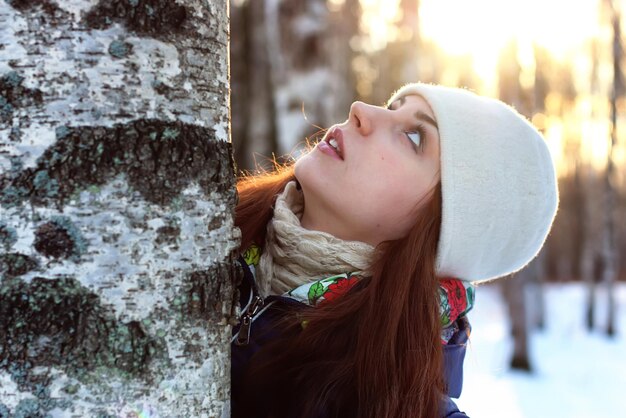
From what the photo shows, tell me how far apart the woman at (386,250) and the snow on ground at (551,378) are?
2.82 metres

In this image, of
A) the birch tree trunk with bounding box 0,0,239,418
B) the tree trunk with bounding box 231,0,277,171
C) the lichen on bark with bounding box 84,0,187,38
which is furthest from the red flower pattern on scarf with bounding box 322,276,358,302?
the tree trunk with bounding box 231,0,277,171

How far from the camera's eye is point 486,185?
1.65 meters

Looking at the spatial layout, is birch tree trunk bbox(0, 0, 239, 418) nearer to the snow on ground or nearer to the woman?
the woman

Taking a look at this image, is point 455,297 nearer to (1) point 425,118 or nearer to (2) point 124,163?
(1) point 425,118

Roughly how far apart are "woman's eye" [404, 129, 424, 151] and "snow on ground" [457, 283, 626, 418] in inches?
116

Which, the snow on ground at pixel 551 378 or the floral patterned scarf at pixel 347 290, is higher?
the floral patterned scarf at pixel 347 290

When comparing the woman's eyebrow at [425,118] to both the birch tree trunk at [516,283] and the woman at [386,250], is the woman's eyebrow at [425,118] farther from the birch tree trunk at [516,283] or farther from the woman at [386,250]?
the birch tree trunk at [516,283]

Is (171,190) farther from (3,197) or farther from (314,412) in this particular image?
(314,412)

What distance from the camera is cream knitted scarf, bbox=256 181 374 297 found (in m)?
1.56

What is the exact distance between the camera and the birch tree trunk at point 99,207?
810mm

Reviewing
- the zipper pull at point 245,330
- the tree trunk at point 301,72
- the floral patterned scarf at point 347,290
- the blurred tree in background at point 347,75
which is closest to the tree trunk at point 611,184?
the blurred tree in background at point 347,75

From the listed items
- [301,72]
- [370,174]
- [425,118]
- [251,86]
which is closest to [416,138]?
[425,118]

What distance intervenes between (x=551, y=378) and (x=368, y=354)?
827cm

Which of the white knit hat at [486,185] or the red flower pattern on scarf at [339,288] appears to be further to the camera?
the white knit hat at [486,185]
